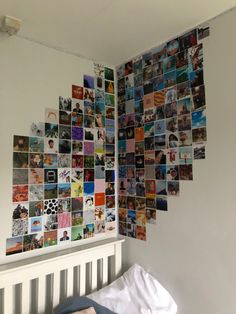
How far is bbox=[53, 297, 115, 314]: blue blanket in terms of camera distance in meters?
1.38

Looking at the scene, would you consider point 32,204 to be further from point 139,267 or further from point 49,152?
point 139,267

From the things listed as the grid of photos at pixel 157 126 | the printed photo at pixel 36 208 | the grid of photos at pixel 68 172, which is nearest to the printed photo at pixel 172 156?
the grid of photos at pixel 157 126

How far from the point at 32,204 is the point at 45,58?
910mm

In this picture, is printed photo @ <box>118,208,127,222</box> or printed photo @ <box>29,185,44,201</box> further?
printed photo @ <box>118,208,127,222</box>

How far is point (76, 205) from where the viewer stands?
174 cm

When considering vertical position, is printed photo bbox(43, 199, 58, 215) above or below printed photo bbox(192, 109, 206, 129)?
below

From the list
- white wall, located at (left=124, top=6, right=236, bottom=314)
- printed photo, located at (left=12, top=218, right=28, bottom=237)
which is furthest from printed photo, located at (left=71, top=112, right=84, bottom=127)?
white wall, located at (left=124, top=6, right=236, bottom=314)

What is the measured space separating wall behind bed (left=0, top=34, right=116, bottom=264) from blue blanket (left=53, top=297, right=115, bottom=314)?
322 mm

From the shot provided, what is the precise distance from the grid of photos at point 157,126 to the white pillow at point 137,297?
295 millimetres

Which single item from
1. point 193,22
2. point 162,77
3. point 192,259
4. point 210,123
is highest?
point 193,22

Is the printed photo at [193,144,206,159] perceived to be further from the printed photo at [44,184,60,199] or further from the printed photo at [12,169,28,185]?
the printed photo at [12,169,28,185]

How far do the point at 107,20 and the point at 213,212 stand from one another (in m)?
1.19

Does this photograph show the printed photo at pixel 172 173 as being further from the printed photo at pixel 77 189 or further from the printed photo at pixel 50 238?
the printed photo at pixel 50 238

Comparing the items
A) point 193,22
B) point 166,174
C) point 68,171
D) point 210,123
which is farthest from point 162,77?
point 68,171
